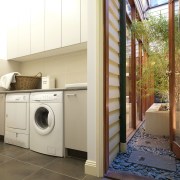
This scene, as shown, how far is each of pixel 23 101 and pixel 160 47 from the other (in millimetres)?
2495

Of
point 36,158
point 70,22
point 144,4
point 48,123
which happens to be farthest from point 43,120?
point 144,4

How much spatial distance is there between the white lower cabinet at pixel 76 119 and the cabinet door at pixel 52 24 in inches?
39.2

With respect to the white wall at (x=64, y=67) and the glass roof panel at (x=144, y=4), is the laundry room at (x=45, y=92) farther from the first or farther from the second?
the glass roof panel at (x=144, y=4)

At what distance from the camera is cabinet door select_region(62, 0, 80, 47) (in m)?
2.33

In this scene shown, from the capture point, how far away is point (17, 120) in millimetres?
2447

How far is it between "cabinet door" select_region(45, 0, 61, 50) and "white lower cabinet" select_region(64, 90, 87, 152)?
100 centimetres

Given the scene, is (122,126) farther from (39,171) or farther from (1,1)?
(1,1)

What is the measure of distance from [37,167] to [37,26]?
83.5 inches

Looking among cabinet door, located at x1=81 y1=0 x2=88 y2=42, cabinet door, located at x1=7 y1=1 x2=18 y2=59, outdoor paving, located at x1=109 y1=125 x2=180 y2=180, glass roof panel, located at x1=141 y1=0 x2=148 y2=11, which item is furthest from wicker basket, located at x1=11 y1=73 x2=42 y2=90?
glass roof panel, located at x1=141 y1=0 x2=148 y2=11

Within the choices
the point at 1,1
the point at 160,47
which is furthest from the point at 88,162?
the point at 1,1

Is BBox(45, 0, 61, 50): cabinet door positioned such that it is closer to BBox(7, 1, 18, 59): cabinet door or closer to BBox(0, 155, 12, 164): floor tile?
BBox(7, 1, 18, 59): cabinet door

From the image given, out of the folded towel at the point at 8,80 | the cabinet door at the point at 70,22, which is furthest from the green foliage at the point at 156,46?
the folded towel at the point at 8,80

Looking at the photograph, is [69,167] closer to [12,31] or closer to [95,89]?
[95,89]

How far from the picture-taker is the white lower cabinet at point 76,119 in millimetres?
1858
